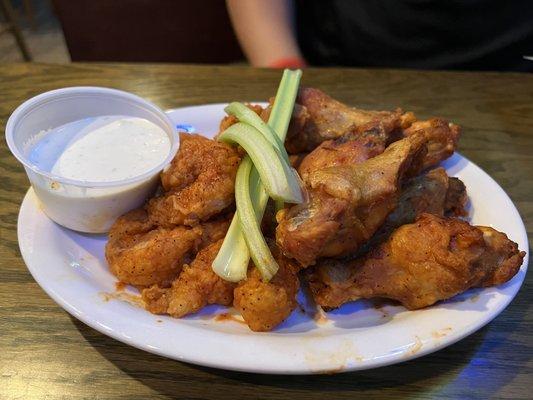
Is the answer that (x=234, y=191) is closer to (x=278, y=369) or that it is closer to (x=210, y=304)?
(x=210, y=304)

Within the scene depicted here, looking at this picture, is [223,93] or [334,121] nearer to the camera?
[334,121]

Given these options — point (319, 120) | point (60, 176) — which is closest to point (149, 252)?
point (60, 176)

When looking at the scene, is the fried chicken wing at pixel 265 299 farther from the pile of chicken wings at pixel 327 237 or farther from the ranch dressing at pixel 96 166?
the ranch dressing at pixel 96 166

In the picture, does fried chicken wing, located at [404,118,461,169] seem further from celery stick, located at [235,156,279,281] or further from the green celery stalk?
celery stick, located at [235,156,279,281]

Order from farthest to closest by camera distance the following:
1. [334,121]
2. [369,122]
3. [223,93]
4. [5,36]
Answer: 1. [5,36]
2. [223,93]
3. [334,121]
4. [369,122]

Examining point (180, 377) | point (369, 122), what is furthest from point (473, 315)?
point (180, 377)

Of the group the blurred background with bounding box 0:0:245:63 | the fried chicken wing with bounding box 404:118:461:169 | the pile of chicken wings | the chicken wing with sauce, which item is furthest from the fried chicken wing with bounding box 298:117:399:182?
the blurred background with bounding box 0:0:245:63
